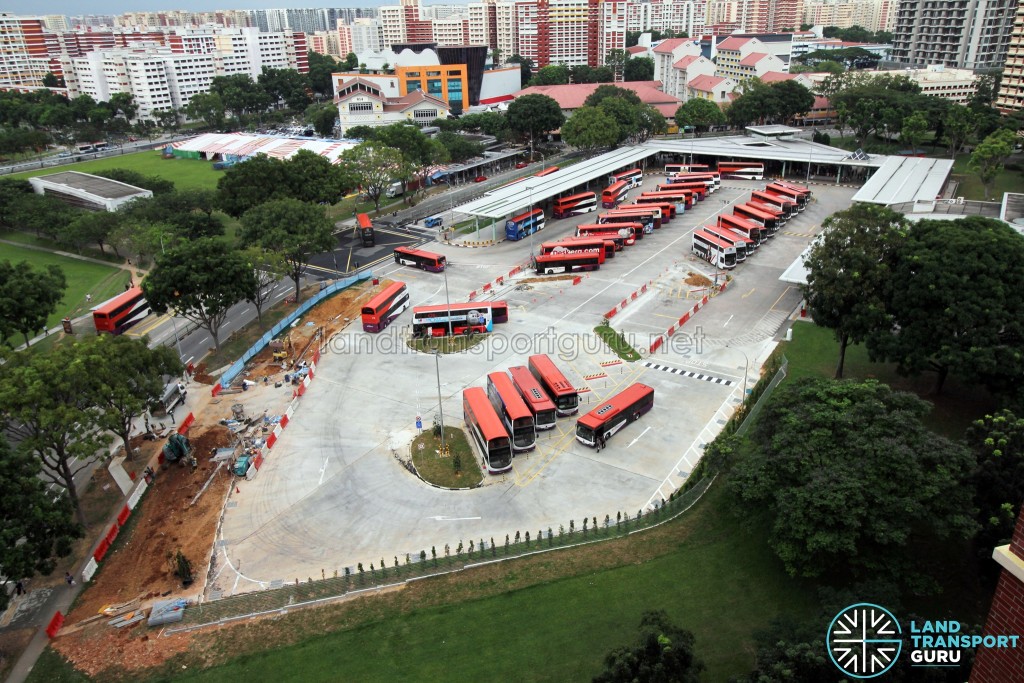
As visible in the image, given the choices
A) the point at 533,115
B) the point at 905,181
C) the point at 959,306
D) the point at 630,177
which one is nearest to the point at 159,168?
the point at 533,115

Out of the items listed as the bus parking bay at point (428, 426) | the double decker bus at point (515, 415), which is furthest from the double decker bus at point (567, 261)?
the double decker bus at point (515, 415)

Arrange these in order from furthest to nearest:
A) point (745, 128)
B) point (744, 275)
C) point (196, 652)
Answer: point (745, 128), point (744, 275), point (196, 652)

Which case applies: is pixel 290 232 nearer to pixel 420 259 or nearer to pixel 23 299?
pixel 420 259

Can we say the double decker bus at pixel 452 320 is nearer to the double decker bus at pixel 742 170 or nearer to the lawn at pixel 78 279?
the lawn at pixel 78 279

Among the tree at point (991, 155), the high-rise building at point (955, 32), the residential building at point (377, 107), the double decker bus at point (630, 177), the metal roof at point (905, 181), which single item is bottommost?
the double decker bus at point (630, 177)

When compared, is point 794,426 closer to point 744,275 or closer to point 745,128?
point 744,275

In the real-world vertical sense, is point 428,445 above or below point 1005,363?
below

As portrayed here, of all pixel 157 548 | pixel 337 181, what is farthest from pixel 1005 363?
pixel 337 181

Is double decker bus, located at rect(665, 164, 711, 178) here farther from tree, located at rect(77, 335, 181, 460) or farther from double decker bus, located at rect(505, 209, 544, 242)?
tree, located at rect(77, 335, 181, 460)
